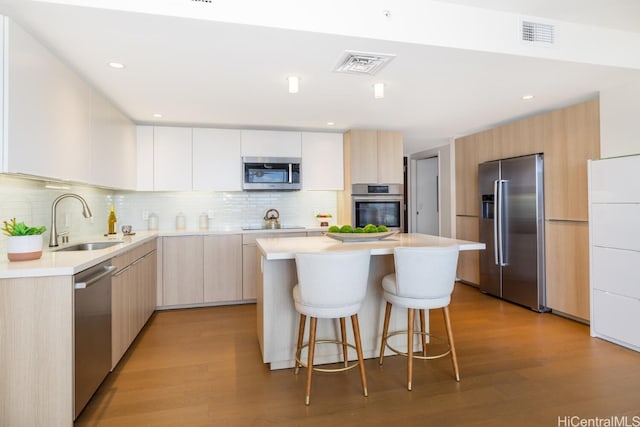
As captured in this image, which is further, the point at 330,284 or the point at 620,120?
the point at 620,120

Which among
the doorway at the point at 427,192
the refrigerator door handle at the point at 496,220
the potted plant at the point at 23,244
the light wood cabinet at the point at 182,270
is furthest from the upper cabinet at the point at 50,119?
the doorway at the point at 427,192

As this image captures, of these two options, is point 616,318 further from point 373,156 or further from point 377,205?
point 373,156

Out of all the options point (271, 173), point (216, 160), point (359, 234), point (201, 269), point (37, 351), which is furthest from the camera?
point (271, 173)

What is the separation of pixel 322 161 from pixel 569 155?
2716mm

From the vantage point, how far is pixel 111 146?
3316 mm

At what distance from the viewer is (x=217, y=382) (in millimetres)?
2363

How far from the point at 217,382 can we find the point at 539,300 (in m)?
3.33

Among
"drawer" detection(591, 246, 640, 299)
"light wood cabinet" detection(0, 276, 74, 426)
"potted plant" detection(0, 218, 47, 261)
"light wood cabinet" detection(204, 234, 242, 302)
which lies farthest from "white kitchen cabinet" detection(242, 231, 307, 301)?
"drawer" detection(591, 246, 640, 299)

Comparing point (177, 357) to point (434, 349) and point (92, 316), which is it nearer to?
point (92, 316)

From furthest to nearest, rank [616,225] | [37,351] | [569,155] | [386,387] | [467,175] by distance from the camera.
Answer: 1. [467,175]
2. [569,155]
3. [616,225]
4. [386,387]
5. [37,351]

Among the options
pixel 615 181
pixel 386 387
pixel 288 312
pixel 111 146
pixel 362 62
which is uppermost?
pixel 362 62

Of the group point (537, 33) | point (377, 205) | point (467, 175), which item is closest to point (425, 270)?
point (537, 33)

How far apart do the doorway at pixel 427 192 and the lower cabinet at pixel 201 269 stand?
13.5 feet

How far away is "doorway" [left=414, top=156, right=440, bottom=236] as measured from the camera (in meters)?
6.95
